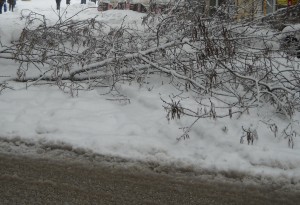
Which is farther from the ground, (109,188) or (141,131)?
(141,131)

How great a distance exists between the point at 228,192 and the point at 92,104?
255cm

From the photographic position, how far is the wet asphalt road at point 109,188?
312 centimetres

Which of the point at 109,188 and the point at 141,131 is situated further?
the point at 141,131

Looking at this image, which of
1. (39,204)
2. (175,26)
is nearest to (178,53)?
(175,26)

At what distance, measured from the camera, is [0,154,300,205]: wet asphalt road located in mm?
3121

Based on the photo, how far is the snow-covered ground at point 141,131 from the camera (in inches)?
152

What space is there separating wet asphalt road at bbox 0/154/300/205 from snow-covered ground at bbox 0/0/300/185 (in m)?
0.32

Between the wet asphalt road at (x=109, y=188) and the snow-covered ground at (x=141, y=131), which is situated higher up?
the snow-covered ground at (x=141, y=131)

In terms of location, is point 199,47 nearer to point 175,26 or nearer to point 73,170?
point 175,26

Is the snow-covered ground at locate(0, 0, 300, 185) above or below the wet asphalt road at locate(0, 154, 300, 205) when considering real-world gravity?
above

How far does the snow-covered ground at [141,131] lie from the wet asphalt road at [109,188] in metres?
0.32

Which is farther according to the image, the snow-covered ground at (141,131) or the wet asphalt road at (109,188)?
the snow-covered ground at (141,131)

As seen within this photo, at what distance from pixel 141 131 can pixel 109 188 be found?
1268 mm

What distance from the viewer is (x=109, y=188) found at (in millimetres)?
3307
